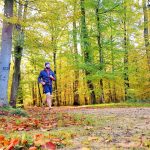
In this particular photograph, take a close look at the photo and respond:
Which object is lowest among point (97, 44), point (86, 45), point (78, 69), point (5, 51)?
point (5, 51)

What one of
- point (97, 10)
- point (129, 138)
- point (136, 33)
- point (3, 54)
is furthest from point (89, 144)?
point (136, 33)

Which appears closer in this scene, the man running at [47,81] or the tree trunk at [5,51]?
the tree trunk at [5,51]

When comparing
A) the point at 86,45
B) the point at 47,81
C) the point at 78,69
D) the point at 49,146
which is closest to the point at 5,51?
the point at 47,81

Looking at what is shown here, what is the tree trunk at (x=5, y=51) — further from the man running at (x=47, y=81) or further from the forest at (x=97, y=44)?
the forest at (x=97, y=44)

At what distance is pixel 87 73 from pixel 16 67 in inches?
285

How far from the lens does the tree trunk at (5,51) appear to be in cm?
895

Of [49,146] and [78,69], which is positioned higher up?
[78,69]

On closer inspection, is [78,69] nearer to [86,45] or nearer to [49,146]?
[86,45]

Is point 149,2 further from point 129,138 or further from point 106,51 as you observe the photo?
point 129,138

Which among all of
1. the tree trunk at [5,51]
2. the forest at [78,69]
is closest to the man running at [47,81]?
the forest at [78,69]

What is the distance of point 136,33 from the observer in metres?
23.8

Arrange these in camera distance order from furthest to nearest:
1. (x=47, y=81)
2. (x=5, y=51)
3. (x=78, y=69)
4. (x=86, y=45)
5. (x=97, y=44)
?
1. (x=78, y=69)
2. (x=97, y=44)
3. (x=86, y=45)
4. (x=47, y=81)
5. (x=5, y=51)

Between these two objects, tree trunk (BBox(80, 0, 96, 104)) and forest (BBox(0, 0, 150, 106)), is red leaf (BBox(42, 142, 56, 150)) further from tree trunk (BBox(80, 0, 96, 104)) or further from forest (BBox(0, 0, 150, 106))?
tree trunk (BBox(80, 0, 96, 104))

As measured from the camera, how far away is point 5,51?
8.93 meters
